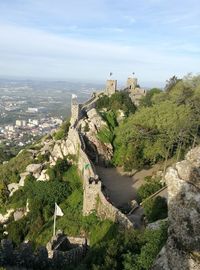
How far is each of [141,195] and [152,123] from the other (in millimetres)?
6862

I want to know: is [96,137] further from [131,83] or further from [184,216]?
[184,216]

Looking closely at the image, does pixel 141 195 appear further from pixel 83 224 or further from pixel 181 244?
pixel 181 244

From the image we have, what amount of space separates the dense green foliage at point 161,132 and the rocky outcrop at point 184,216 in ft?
61.4

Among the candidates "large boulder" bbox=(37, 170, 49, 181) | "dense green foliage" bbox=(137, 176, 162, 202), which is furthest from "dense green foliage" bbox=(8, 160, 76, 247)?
"dense green foliage" bbox=(137, 176, 162, 202)

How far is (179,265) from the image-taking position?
22.4 ft

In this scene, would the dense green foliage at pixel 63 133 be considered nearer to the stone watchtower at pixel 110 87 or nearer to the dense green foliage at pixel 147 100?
the stone watchtower at pixel 110 87

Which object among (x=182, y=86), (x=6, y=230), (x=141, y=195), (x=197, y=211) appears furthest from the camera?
(x=182, y=86)

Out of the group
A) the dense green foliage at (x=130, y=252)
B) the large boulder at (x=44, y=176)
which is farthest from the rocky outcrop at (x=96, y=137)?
the dense green foliage at (x=130, y=252)

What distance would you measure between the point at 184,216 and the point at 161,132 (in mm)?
20609

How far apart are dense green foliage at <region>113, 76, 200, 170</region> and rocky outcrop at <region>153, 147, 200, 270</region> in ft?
61.4

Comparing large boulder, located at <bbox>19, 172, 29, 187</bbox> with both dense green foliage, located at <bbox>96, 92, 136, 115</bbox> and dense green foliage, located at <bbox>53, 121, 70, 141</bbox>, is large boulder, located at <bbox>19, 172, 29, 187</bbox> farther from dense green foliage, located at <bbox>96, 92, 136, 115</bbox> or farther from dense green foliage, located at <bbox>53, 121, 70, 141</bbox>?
dense green foliage, located at <bbox>96, 92, 136, 115</bbox>

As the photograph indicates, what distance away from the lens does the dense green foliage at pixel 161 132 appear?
26.0m

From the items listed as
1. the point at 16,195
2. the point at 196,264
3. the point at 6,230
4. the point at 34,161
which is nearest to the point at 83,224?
the point at 6,230

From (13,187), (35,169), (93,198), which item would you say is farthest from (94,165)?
(93,198)
